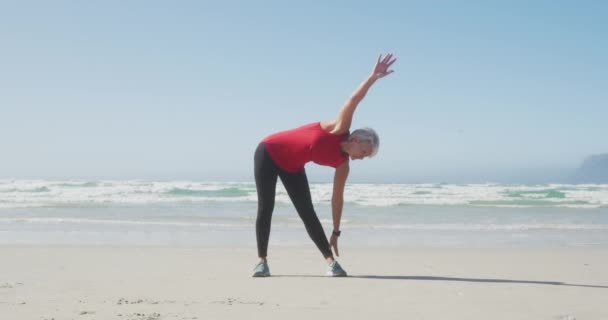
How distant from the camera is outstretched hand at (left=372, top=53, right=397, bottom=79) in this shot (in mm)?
4211

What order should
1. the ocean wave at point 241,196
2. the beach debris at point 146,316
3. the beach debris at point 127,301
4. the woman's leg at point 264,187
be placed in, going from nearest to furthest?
the beach debris at point 146,316, the beach debris at point 127,301, the woman's leg at point 264,187, the ocean wave at point 241,196

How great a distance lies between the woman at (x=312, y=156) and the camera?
14.0ft

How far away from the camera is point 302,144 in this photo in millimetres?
4395

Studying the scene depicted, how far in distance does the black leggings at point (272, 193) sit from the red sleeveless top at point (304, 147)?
0.07m

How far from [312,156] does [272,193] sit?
1.85ft

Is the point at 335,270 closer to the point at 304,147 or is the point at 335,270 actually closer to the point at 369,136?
the point at 304,147

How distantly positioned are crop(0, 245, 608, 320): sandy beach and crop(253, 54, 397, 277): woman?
0.42 m

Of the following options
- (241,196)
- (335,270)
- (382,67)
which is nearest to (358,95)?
(382,67)

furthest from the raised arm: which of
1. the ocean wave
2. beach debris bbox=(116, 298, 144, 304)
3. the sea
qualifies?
the ocean wave

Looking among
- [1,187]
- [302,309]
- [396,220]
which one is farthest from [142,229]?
[1,187]

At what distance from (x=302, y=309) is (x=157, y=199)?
18862 mm

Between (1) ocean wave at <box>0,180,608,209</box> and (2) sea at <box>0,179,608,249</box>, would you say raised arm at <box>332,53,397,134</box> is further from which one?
(1) ocean wave at <box>0,180,608,209</box>

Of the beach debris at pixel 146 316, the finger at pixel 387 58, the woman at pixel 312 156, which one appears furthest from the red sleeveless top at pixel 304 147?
the beach debris at pixel 146 316

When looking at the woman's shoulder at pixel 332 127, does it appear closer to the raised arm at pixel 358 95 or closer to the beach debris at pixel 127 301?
the raised arm at pixel 358 95
